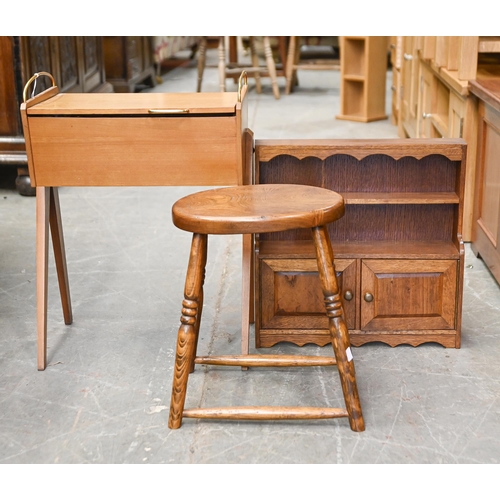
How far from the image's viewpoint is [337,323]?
211 cm

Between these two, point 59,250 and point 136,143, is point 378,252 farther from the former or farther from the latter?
point 59,250

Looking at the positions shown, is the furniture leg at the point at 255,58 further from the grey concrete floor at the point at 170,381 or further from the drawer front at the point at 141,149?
the drawer front at the point at 141,149

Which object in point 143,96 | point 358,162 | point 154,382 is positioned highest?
point 143,96

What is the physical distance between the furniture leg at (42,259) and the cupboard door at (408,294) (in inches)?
42.3

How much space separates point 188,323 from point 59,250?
890 mm

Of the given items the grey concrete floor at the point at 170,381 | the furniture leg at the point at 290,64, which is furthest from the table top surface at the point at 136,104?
the furniture leg at the point at 290,64

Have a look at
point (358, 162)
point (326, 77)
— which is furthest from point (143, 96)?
point (326, 77)

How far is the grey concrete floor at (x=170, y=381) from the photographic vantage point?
2.07 meters

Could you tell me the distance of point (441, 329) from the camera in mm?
2666

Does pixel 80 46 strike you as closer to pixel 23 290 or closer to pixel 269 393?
pixel 23 290

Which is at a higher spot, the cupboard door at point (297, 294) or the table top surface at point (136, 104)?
the table top surface at point (136, 104)

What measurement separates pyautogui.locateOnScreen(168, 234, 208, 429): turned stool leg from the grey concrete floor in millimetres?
77

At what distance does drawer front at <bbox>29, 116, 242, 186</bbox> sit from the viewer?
2.33 m

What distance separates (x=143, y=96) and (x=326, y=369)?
111cm
